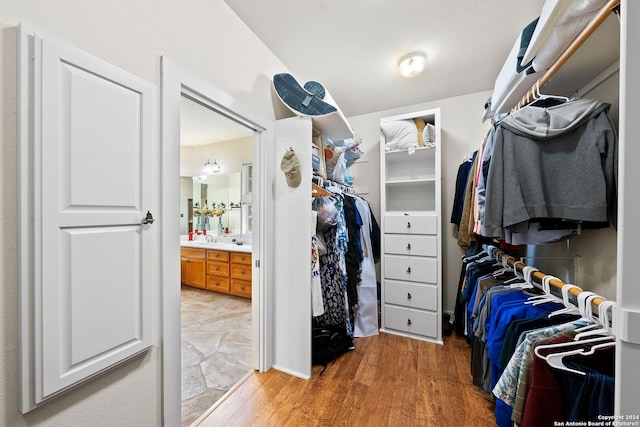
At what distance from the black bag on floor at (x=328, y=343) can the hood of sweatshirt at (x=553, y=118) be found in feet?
6.25

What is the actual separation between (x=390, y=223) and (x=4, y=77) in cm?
247

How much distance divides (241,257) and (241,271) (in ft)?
0.67

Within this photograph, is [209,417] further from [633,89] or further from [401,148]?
[401,148]

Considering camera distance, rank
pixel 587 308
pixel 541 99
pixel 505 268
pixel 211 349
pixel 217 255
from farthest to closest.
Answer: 1. pixel 217 255
2. pixel 211 349
3. pixel 505 268
4. pixel 541 99
5. pixel 587 308

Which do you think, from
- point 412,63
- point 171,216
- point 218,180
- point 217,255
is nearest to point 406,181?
point 412,63

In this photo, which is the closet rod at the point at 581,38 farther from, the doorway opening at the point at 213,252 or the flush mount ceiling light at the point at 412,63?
the doorway opening at the point at 213,252

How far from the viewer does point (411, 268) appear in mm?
2354

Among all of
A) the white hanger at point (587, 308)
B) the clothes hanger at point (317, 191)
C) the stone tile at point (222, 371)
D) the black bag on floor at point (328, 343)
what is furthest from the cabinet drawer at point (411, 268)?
the stone tile at point (222, 371)

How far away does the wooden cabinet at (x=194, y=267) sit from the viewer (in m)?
3.75

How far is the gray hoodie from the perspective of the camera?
938mm

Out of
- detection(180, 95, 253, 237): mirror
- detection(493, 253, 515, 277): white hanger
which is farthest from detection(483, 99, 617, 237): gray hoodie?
detection(180, 95, 253, 237): mirror

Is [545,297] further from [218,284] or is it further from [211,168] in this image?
[211,168]

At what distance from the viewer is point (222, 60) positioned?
1.44 m

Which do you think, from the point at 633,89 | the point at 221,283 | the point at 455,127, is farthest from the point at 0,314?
the point at 455,127
